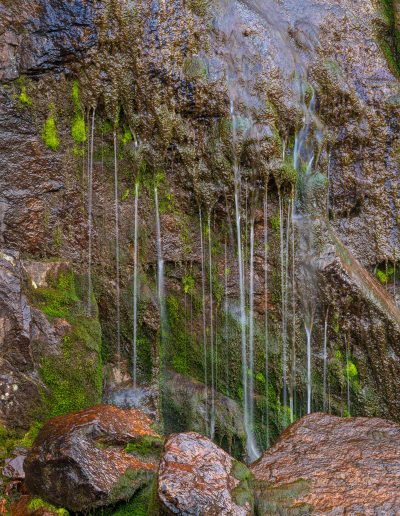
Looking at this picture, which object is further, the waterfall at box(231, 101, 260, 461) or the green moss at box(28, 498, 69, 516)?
the waterfall at box(231, 101, 260, 461)

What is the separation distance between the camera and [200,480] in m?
3.88

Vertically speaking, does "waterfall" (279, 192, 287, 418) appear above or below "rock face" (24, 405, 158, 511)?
above

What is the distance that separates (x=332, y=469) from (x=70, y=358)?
2592 millimetres

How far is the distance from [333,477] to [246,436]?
9.01ft

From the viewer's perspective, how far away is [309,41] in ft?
25.6

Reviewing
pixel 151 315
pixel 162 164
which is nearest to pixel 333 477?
pixel 151 315

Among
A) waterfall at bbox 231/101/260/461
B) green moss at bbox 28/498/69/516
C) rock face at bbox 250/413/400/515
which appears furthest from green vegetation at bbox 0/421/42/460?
waterfall at bbox 231/101/260/461

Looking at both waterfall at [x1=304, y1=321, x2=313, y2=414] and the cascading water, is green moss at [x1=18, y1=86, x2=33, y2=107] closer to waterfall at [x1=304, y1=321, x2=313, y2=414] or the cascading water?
the cascading water

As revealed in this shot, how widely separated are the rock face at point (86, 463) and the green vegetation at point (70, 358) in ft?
3.13

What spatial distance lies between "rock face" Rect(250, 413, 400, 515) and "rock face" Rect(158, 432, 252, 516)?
22cm

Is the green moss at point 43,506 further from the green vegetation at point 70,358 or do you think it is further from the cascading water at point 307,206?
the cascading water at point 307,206

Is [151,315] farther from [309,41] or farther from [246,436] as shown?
[309,41]

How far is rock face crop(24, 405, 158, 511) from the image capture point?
425 cm

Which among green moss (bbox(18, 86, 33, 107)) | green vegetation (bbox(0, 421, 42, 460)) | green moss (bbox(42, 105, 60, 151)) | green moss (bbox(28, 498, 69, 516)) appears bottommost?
green moss (bbox(28, 498, 69, 516))
